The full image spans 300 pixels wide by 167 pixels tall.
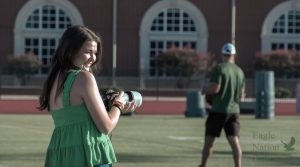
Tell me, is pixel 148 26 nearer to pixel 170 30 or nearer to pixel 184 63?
pixel 170 30

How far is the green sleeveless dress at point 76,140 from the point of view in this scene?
5301 mm

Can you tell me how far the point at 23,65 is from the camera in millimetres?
45719

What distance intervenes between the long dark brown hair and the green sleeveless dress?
0.09 m

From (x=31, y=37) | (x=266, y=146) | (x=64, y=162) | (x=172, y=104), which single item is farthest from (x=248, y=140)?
(x=31, y=37)

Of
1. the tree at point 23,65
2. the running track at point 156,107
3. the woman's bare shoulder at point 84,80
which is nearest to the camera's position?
the woman's bare shoulder at point 84,80

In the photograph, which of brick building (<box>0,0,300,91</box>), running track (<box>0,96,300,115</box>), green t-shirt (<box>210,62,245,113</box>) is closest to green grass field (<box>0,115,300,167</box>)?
green t-shirt (<box>210,62,245,113</box>)

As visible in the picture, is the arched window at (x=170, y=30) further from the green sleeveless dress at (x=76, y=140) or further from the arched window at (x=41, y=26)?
the green sleeveless dress at (x=76, y=140)

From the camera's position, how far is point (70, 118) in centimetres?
534

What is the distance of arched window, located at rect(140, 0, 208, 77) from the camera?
4928 cm

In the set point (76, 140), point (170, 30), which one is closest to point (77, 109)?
point (76, 140)

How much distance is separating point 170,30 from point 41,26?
7.54 m

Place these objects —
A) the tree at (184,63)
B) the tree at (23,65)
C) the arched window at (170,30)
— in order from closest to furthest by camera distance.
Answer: the tree at (23,65) → the tree at (184,63) → the arched window at (170,30)

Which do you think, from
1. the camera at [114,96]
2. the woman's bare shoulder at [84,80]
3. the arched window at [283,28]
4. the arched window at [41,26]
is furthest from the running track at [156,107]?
the woman's bare shoulder at [84,80]

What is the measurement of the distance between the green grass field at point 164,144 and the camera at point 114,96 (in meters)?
6.66
